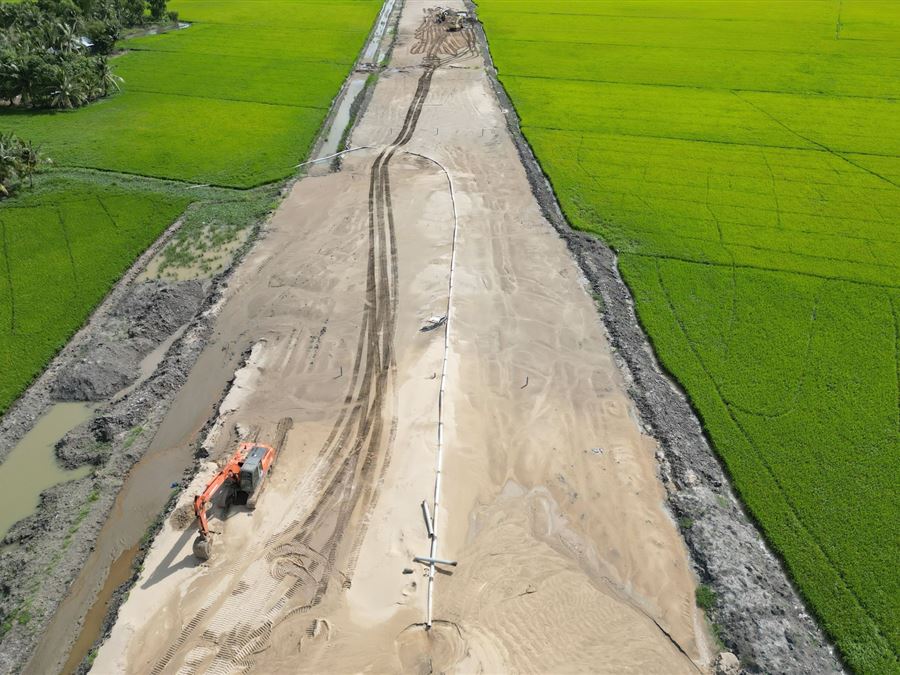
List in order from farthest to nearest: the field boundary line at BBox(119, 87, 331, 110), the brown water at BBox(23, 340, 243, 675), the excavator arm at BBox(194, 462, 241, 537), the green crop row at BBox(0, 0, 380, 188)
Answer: the field boundary line at BBox(119, 87, 331, 110), the green crop row at BBox(0, 0, 380, 188), the excavator arm at BBox(194, 462, 241, 537), the brown water at BBox(23, 340, 243, 675)

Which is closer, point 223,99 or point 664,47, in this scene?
point 223,99

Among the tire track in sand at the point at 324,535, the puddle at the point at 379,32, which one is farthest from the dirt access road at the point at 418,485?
the puddle at the point at 379,32

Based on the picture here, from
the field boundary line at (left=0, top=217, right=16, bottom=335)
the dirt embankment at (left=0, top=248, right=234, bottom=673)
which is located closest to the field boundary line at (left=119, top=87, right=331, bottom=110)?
the field boundary line at (left=0, top=217, right=16, bottom=335)

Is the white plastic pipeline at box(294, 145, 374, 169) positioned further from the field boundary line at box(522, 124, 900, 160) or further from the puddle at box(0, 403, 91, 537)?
the puddle at box(0, 403, 91, 537)

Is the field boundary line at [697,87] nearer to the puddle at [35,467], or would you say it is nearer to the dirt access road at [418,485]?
the dirt access road at [418,485]

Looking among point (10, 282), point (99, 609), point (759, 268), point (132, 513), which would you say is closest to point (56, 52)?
point (10, 282)

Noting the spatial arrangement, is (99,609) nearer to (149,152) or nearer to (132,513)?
(132,513)
